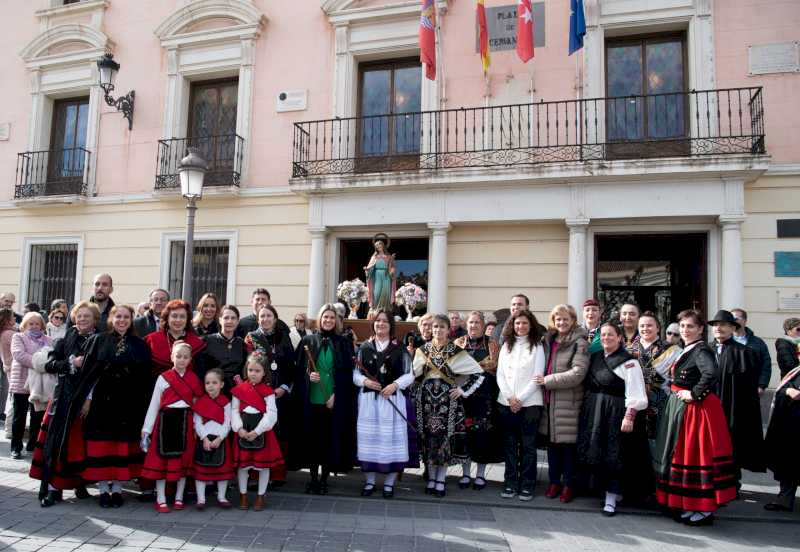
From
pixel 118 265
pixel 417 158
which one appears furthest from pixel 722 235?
pixel 118 265

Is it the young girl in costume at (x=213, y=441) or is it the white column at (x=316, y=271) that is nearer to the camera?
the young girl in costume at (x=213, y=441)

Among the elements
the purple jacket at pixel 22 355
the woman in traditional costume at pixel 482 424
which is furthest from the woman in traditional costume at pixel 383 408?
the purple jacket at pixel 22 355

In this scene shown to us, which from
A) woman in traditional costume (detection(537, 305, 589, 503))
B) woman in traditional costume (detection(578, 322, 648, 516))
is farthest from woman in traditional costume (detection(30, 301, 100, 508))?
woman in traditional costume (detection(578, 322, 648, 516))

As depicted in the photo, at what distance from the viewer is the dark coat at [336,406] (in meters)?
5.32

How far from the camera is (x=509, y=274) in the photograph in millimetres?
9938

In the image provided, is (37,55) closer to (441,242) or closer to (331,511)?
(441,242)

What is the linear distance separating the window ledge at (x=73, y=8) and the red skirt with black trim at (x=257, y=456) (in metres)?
11.9

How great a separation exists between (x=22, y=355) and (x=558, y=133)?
27.6ft

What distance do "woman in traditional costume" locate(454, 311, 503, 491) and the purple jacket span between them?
4.73 metres

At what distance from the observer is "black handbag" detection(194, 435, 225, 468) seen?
15.5 feet

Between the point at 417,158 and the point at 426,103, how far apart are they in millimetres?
1034

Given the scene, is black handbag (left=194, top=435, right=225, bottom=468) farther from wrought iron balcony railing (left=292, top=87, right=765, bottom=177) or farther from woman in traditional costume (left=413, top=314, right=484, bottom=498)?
wrought iron balcony railing (left=292, top=87, right=765, bottom=177)

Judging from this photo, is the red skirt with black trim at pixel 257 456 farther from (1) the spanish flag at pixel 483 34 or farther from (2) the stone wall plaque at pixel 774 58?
(2) the stone wall plaque at pixel 774 58

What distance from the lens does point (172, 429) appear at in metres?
4.73
